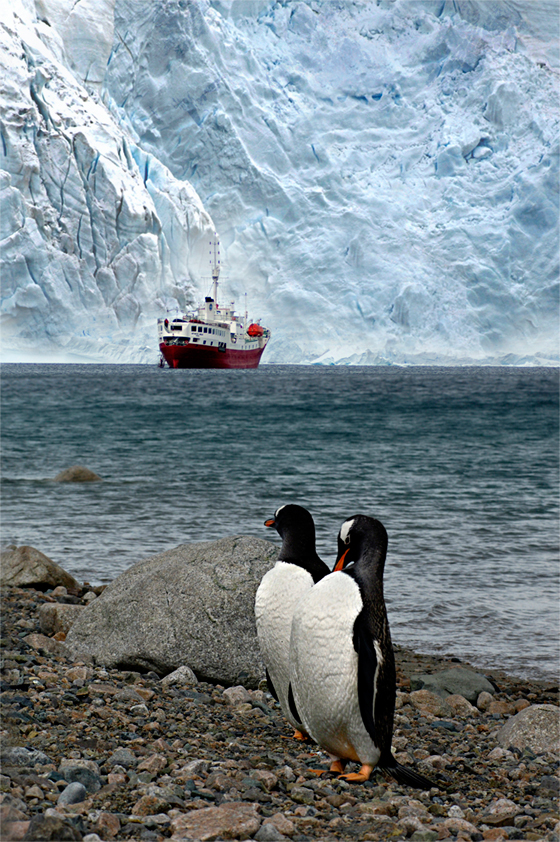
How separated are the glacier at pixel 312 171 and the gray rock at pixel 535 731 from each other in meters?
52.2

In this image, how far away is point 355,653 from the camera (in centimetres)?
279

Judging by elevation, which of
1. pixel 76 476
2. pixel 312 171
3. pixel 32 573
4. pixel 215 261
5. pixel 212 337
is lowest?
pixel 32 573

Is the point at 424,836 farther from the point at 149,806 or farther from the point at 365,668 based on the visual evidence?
the point at 149,806

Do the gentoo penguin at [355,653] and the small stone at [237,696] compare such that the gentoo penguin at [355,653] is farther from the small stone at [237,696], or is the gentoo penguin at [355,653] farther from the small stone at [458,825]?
the small stone at [237,696]

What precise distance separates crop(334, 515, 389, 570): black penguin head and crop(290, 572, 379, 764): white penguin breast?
0.09 metres

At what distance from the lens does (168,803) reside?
238 cm

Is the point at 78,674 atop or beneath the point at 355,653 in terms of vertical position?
beneath

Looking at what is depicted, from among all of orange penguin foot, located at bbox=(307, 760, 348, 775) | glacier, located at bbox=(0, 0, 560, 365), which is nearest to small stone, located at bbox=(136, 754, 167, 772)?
orange penguin foot, located at bbox=(307, 760, 348, 775)

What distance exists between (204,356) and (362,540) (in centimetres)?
5974

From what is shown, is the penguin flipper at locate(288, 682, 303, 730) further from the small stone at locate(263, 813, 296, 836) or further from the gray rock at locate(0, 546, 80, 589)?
the gray rock at locate(0, 546, 80, 589)

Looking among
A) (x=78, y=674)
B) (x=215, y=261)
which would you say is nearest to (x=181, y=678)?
(x=78, y=674)

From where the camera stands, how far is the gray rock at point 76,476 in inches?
503

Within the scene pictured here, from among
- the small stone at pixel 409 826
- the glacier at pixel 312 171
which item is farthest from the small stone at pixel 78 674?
the glacier at pixel 312 171

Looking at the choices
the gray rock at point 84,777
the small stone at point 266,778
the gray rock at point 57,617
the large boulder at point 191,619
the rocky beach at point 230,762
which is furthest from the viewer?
the gray rock at point 57,617
